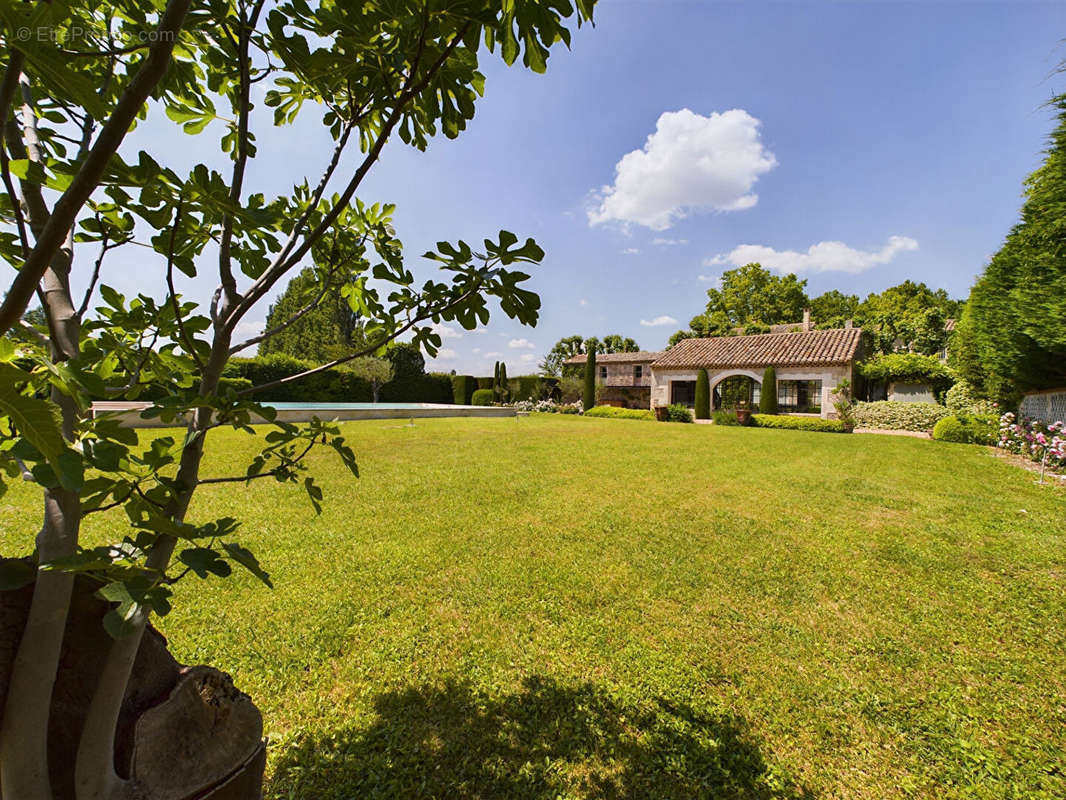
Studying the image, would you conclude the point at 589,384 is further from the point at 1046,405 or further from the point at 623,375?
the point at 1046,405

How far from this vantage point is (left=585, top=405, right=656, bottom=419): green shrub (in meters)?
25.3

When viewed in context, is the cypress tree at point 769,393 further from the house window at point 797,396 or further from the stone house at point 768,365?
the house window at point 797,396

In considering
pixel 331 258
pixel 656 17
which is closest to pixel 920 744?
pixel 331 258

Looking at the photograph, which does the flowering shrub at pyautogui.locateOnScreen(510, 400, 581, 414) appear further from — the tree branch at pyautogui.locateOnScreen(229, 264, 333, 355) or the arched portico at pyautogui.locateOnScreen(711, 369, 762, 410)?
the tree branch at pyautogui.locateOnScreen(229, 264, 333, 355)

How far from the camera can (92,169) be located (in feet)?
2.58

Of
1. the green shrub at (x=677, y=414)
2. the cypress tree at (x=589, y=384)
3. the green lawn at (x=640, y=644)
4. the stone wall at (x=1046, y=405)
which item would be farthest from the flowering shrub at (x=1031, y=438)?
the cypress tree at (x=589, y=384)

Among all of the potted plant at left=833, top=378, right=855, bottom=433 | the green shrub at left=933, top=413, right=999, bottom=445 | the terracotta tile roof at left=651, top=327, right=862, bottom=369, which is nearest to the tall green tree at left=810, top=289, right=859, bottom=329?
the terracotta tile roof at left=651, top=327, right=862, bottom=369

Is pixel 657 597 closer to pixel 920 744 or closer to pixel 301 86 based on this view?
pixel 920 744

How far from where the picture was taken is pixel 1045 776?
215 cm

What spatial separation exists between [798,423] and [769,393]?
3171mm

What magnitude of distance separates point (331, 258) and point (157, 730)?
6.45ft

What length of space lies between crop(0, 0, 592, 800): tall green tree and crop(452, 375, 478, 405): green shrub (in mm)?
31302

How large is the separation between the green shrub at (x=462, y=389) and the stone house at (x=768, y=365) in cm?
1402

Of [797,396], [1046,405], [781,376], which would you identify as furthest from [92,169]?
[797,396]
